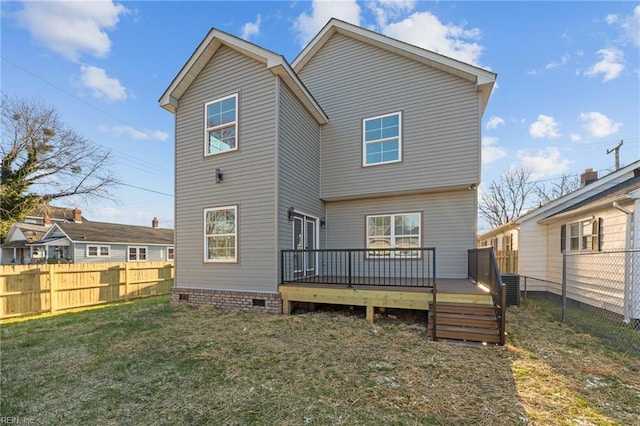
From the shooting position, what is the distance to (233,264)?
763cm

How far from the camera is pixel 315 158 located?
30.3 ft

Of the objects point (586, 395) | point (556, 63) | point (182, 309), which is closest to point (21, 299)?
point (182, 309)

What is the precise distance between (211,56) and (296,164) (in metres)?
3.96

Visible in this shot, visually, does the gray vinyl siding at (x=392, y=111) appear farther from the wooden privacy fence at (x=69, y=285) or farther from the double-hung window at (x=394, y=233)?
the wooden privacy fence at (x=69, y=285)

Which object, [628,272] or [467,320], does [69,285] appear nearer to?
[467,320]

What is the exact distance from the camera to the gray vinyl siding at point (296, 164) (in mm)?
7363

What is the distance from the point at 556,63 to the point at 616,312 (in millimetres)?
10020

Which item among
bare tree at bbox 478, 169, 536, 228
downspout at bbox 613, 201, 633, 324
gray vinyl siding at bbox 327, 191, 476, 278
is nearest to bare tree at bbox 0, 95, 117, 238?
gray vinyl siding at bbox 327, 191, 476, 278

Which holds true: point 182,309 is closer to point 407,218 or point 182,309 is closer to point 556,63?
point 407,218

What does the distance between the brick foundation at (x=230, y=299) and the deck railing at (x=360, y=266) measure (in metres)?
0.63

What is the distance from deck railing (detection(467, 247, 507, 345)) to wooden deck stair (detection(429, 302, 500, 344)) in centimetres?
13

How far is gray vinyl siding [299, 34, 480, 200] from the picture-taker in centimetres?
788

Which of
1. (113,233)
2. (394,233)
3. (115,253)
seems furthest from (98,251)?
(394,233)

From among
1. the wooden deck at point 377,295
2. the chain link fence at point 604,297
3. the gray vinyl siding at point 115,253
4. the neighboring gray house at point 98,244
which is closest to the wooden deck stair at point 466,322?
the wooden deck at point 377,295
